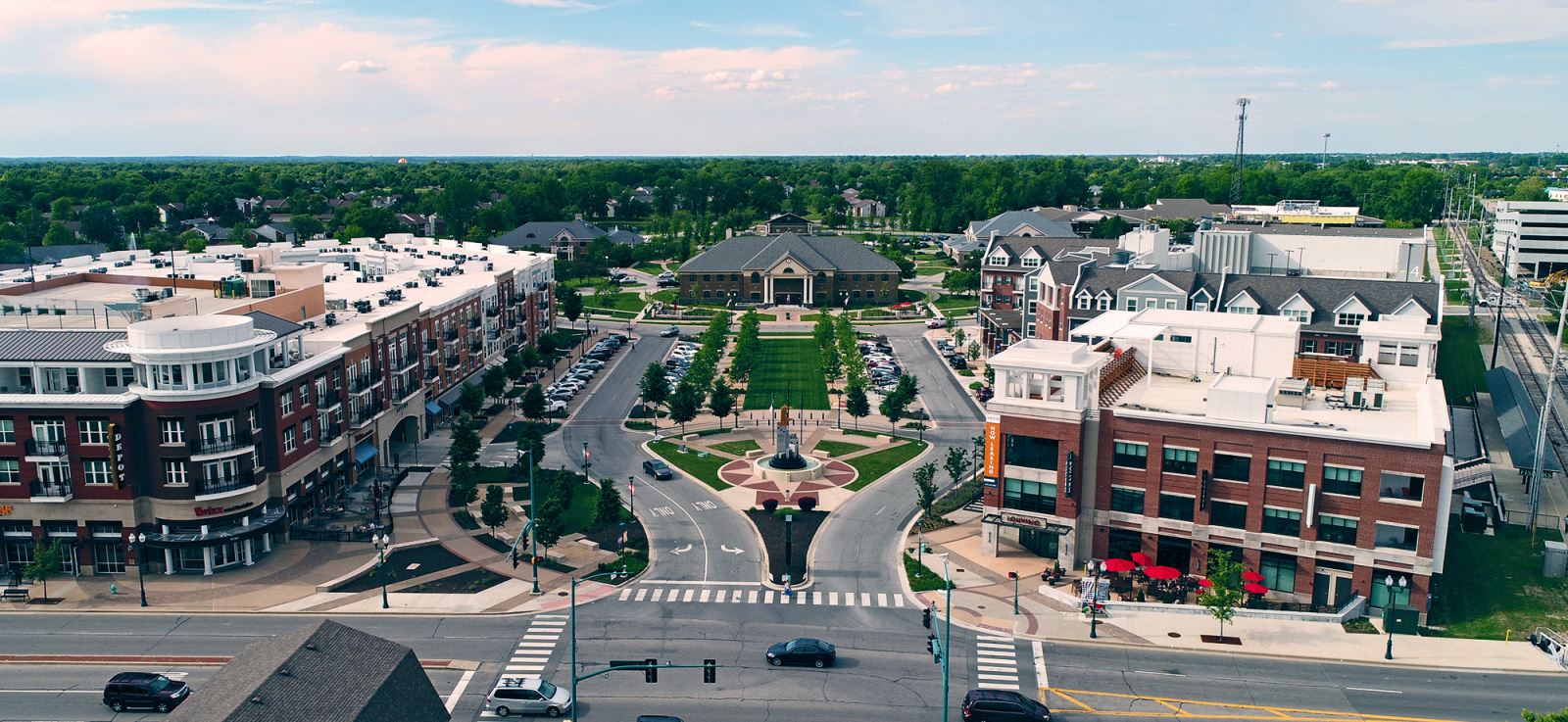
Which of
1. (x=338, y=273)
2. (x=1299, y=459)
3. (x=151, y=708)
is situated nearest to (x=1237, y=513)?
(x=1299, y=459)

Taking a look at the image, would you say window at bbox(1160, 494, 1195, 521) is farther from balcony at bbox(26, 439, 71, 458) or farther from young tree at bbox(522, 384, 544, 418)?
balcony at bbox(26, 439, 71, 458)

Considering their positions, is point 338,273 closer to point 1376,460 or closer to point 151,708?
point 151,708

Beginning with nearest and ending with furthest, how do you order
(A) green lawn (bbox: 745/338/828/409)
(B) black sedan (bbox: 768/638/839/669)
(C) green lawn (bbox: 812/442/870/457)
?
(B) black sedan (bbox: 768/638/839/669)
(C) green lawn (bbox: 812/442/870/457)
(A) green lawn (bbox: 745/338/828/409)

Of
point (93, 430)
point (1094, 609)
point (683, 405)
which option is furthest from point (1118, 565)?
point (93, 430)

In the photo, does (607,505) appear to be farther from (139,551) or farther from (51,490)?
(51,490)

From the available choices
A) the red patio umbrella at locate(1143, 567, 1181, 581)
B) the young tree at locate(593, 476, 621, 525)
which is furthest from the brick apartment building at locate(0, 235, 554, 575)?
the red patio umbrella at locate(1143, 567, 1181, 581)
